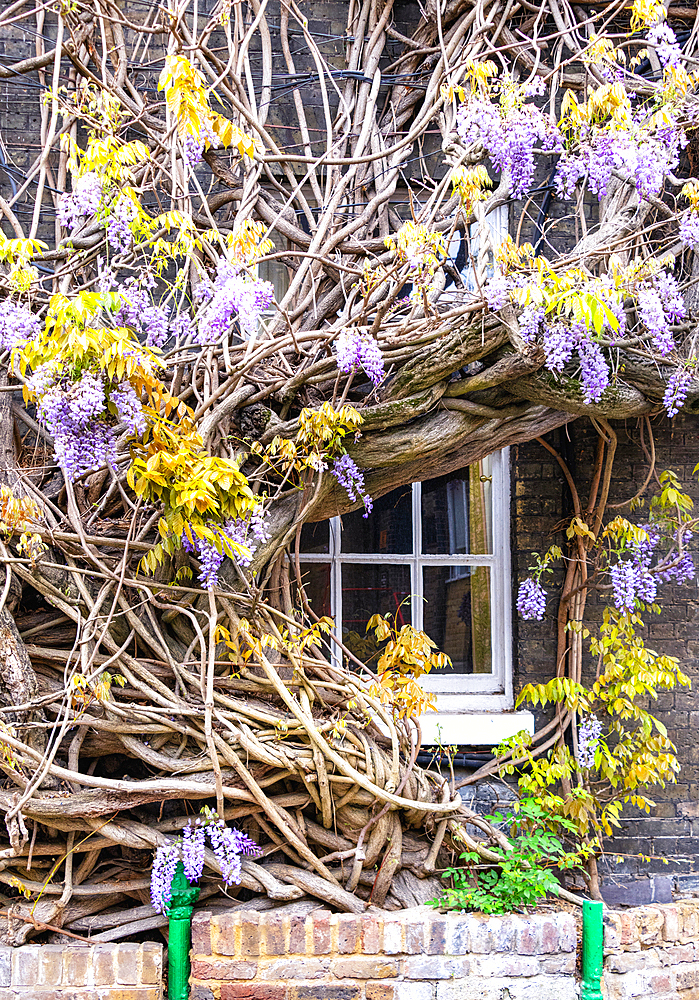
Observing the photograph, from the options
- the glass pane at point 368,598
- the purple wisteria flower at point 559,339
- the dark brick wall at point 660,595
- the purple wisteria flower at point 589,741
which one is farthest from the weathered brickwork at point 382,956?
the purple wisteria flower at point 559,339

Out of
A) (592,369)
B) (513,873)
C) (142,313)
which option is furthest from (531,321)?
(513,873)

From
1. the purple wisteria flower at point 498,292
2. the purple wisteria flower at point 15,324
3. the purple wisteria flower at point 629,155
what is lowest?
the purple wisteria flower at point 15,324

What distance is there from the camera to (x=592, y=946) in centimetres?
298

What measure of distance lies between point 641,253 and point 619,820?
7.69 ft

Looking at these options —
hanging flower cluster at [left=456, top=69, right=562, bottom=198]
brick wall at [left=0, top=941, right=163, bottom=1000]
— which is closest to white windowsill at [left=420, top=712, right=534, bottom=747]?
brick wall at [left=0, top=941, right=163, bottom=1000]

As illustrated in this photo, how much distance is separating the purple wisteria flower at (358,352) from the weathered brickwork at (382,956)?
6.14 ft

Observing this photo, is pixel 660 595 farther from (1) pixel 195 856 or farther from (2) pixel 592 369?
(1) pixel 195 856

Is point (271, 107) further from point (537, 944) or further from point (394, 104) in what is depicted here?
point (537, 944)

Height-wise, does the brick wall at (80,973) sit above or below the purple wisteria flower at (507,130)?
below

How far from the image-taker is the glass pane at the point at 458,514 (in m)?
3.70

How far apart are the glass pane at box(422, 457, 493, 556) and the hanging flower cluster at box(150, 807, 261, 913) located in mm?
1510

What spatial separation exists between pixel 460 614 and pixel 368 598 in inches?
16.6

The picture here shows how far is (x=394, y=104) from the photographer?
3613 mm

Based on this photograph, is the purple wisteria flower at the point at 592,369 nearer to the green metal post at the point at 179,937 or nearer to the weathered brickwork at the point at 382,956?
the weathered brickwork at the point at 382,956
